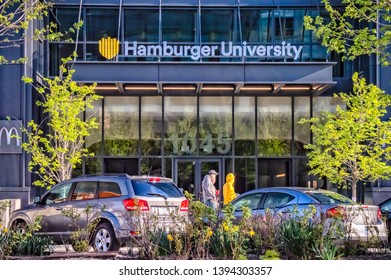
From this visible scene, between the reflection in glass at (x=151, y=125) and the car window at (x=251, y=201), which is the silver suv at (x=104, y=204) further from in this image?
the reflection in glass at (x=151, y=125)

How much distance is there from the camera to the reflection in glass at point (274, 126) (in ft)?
88.5

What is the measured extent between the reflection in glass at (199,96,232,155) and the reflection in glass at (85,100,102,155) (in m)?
3.82

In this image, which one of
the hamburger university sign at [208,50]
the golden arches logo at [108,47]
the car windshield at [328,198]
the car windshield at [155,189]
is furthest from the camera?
the golden arches logo at [108,47]

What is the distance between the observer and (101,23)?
2703 cm

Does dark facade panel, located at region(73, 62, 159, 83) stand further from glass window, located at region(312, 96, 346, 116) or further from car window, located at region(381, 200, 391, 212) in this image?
car window, located at region(381, 200, 391, 212)

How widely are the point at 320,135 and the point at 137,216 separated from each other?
13296mm

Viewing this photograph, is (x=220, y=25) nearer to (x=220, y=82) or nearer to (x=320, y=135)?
(x=220, y=82)

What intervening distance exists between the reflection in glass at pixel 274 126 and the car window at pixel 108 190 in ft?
41.5

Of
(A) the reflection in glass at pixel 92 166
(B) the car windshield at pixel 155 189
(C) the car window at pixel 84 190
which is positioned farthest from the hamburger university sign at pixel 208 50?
(B) the car windshield at pixel 155 189

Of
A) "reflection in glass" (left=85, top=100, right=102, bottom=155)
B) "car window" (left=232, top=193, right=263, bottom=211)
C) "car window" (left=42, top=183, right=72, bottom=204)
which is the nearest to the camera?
"car window" (left=42, top=183, right=72, bottom=204)

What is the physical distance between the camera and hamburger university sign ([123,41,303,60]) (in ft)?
80.1
